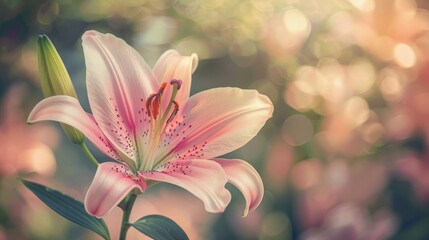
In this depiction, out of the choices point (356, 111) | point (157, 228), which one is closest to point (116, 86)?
point (157, 228)

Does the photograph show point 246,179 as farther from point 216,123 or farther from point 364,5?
point 364,5

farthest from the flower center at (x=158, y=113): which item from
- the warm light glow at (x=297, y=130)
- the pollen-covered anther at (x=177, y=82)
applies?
the warm light glow at (x=297, y=130)

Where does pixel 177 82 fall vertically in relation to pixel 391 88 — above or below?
above

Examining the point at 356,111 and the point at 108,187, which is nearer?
the point at 108,187

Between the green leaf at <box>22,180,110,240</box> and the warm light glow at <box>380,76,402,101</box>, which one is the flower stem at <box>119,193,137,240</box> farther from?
the warm light glow at <box>380,76,402,101</box>

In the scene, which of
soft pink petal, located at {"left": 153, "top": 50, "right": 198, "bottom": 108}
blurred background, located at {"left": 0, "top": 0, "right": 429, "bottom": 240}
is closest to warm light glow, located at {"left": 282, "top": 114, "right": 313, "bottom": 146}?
blurred background, located at {"left": 0, "top": 0, "right": 429, "bottom": 240}

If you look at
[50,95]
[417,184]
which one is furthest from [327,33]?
[50,95]

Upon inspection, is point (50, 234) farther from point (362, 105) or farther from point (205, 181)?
point (362, 105)
